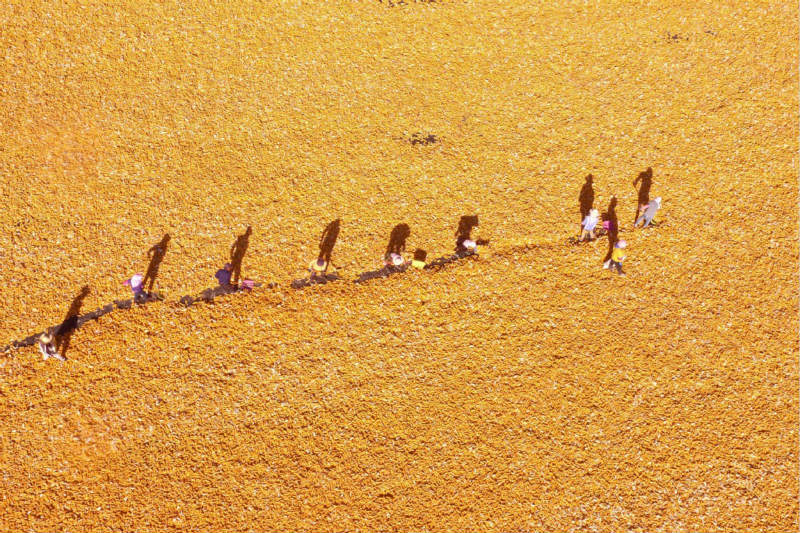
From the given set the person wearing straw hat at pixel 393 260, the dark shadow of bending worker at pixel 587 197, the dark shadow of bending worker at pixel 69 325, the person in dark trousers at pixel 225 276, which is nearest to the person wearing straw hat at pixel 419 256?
the person wearing straw hat at pixel 393 260

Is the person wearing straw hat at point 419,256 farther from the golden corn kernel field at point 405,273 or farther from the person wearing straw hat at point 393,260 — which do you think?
the person wearing straw hat at point 393,260

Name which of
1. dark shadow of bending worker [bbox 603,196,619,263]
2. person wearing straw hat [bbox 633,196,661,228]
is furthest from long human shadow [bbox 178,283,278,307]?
person wearing straw hat [bbox 633,196,661,228]

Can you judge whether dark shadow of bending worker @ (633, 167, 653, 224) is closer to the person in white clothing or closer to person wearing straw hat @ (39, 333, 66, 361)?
the person in white clothing

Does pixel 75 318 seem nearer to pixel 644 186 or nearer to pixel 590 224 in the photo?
pixel 590 224

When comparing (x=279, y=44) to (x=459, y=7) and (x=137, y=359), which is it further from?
(x=137, y=359)

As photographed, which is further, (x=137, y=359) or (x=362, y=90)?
(x=362, y=90)

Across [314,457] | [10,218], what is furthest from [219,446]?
[10,218]
